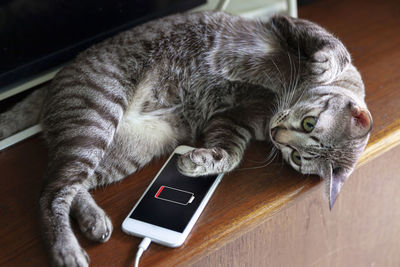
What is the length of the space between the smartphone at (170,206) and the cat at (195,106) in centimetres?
5

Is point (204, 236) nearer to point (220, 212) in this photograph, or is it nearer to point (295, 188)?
point (220, 212)

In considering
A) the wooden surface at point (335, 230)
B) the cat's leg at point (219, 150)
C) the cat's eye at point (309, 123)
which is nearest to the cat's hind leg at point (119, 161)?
the cat's leg at point (219, 150)

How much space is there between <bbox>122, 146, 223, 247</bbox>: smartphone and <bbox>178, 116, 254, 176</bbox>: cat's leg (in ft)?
0.12

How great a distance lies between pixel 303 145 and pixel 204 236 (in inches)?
14.2

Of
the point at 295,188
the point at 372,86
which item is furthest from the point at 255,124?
the point at 372,86

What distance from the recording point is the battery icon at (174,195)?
100cm

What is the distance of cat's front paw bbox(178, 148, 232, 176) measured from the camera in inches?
40.4

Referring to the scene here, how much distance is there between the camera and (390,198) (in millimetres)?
1214

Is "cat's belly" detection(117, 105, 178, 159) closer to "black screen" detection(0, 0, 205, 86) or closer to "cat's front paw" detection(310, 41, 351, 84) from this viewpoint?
"black screen" detection(0, 0, 205, 86)

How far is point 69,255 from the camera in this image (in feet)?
2.91

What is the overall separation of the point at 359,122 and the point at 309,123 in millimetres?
123

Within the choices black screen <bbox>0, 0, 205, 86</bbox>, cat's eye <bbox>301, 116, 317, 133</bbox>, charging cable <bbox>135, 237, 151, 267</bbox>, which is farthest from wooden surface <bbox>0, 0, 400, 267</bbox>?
black screen <bbox>0, 0, 205, 86</bbox>

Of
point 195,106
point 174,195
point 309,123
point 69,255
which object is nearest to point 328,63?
point 309,123

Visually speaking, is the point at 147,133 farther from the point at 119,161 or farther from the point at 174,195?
the point at 174,195
